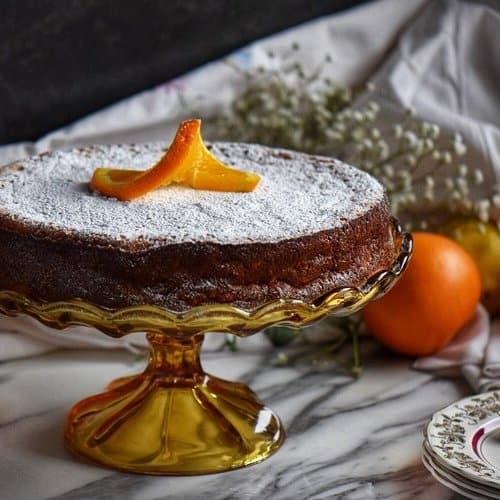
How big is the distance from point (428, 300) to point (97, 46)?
1.96 ft

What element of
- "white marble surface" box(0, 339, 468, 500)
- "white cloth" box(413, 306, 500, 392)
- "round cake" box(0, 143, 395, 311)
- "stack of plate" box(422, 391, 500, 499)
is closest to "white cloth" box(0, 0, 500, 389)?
"white cloth" box(413, 306, 500, 392)

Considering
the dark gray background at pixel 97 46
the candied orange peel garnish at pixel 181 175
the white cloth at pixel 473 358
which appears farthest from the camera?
the dark gray background at pixel 97 46

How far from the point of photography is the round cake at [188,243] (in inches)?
39.3

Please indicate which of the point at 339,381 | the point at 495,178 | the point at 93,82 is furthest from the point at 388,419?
the point at 93,82

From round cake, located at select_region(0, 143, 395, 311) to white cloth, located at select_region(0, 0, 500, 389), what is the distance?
0.44m

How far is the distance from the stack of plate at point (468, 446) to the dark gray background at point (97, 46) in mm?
719

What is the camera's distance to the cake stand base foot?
46.3 inches

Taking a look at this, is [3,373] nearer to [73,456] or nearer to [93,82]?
[73,456]

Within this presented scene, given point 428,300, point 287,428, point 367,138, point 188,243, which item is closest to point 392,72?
point 367,138

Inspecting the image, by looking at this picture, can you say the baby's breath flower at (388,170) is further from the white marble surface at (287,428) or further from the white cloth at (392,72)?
the white marble surface at (287,428)

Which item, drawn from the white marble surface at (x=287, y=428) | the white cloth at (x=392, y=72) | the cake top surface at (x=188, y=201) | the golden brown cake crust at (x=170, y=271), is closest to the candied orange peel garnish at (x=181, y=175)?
the cake top surface at (x=188, y=201)

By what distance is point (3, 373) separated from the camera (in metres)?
1.41

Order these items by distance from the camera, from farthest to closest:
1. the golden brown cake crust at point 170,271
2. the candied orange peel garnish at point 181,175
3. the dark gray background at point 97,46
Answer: the dark gray background at point 97,46 → the candied orange peel garnish at point 181,175 → the golden brown cake crust at point 170,271

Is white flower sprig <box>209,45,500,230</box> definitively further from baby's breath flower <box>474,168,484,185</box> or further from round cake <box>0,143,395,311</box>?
round cake <box>0,143,395,311</box>
